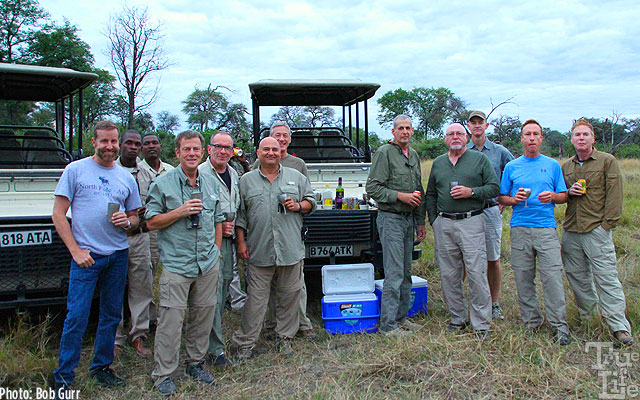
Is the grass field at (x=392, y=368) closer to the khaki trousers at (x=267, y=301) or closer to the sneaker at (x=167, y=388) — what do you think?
the sneaker at (x=167, y=388)

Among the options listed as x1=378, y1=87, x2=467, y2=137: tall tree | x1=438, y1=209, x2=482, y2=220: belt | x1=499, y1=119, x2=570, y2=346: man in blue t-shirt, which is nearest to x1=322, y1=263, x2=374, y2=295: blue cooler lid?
x1=438, y1=209, x2=482, y2=220: belt

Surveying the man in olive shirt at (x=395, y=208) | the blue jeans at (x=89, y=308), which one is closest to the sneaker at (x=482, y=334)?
the man in olive shirt at (x=395, y=208)

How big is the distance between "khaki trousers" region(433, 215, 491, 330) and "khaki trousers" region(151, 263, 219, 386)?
6.19 ft

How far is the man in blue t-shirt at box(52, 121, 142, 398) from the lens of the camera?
3.06 metres

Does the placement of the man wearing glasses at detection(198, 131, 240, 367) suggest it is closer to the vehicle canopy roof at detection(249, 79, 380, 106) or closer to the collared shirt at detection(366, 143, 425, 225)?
the collared shirt at detection(366, 143, 425, 225)

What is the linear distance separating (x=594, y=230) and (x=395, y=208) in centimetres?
152

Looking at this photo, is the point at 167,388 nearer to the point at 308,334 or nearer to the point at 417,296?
the point at 308,334

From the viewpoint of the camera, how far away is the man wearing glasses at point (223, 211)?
3643 mm

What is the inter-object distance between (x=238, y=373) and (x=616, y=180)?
3137 millimetres

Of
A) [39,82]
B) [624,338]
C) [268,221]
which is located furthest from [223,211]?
[39,82]

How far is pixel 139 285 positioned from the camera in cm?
379

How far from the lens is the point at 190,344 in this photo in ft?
11.3

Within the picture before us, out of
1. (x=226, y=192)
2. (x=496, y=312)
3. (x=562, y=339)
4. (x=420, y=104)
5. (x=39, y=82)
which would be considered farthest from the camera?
(x=420, y=104)

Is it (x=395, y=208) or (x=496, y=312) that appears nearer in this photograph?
(x=395, y=208)
